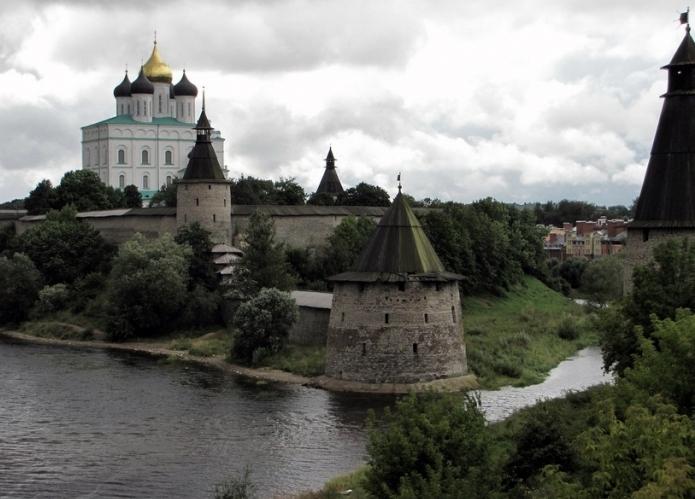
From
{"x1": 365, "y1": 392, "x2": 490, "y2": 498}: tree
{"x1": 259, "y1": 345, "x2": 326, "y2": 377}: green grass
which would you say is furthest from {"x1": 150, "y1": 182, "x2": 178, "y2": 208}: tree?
{"x1": 365, "y1": 392, "x2": 490, "y2": 498}: tree

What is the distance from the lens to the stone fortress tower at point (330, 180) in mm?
56500

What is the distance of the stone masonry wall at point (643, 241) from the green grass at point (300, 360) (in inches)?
356

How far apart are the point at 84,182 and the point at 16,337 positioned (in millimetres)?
15860

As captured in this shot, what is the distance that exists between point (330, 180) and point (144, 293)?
2334cm

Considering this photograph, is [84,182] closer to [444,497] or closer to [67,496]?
[67,496]

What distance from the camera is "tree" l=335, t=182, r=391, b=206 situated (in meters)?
49.2

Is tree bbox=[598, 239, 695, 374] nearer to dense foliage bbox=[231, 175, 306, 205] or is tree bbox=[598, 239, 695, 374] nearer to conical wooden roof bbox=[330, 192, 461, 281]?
conical wooden roof bbox=[330, 192, 461, 281]

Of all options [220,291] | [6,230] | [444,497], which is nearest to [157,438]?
[444,497]

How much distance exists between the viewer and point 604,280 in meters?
40.8

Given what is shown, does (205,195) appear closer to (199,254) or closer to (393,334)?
(199,254)

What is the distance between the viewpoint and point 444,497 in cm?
1132

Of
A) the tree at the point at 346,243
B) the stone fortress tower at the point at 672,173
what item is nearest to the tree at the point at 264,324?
the tree at the point at 346,243

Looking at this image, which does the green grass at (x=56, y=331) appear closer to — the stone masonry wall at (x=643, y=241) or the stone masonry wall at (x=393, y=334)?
the stone masonry wall at (x=393, y=334)

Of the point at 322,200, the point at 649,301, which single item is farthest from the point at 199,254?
the point at 649,301
